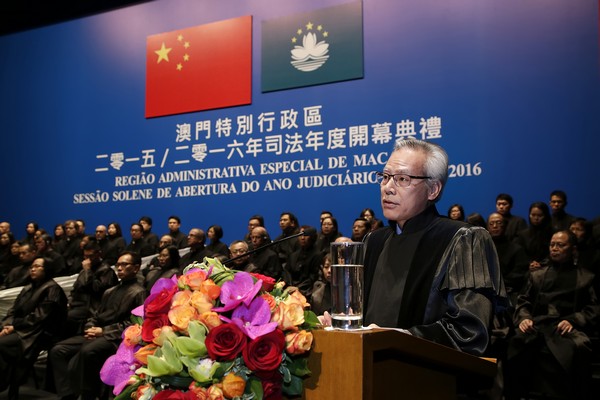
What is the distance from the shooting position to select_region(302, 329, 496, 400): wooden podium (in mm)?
1173

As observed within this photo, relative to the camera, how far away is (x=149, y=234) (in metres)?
9.85

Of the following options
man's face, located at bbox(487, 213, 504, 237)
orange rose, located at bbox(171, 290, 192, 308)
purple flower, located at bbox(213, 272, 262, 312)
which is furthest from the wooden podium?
man's face, located at bbox(487, 213, 504, 237)

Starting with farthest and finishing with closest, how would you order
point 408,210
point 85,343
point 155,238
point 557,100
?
point 155,238
point 557,100
point 85,343
point 408,210

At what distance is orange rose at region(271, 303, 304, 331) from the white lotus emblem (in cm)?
784

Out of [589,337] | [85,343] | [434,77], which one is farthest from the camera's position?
[434,77]

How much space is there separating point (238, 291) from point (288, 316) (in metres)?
0.11

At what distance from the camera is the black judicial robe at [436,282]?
1693mm

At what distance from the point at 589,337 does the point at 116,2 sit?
29.4ft

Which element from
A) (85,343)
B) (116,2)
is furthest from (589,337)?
(116,2)

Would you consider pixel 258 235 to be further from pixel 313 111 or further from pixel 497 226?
pixel 497 226

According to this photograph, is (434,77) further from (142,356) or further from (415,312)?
(142,356)

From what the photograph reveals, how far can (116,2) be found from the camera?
1098cm

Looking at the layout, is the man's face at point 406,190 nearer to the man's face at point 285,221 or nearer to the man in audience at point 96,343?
the man in audience at point 96,343

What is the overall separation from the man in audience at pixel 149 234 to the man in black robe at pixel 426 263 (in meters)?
7.79
